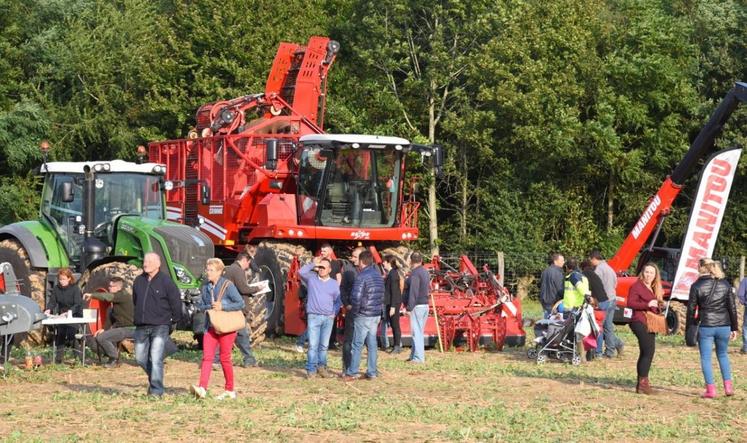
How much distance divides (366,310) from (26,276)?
647cm

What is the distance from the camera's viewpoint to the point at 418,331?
18.5 metres

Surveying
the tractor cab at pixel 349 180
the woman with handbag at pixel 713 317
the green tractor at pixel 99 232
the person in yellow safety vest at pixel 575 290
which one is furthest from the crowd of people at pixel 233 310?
the woman with handbag at pixel 713 317

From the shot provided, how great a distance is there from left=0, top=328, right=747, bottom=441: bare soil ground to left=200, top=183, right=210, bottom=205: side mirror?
6539 millimetres

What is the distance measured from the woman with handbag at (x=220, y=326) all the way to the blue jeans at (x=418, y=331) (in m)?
4.71

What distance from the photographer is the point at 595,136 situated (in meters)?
37.3

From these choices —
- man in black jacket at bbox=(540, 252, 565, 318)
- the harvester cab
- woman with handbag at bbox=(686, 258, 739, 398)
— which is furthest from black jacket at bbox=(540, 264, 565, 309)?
woman with handbag at bbox=(686, 258, 739, 398)

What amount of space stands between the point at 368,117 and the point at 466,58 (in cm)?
338

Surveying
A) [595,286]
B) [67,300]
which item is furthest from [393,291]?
[67,300]

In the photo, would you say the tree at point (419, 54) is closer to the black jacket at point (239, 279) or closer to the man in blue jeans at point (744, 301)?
the man in blue jeans at point (744, 301)

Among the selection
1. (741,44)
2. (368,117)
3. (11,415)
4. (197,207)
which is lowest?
→ (11,415)

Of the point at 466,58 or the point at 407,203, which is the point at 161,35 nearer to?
the point at 466,58

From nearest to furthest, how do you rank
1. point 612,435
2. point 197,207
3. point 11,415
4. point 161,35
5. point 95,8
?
point 612,435, point 11,415, point 197,207, point 161,35, point 95,8

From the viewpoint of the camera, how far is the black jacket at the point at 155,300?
13.6m

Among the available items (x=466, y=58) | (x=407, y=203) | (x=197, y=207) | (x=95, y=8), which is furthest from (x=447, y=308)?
(x=95, y=8)
